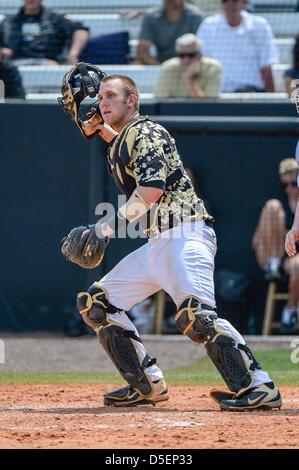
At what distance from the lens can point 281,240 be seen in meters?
10.7

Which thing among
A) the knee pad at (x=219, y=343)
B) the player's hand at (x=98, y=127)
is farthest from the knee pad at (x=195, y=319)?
the player's hand at (x=98, y=127)

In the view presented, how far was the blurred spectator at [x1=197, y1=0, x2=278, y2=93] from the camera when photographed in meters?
11.7

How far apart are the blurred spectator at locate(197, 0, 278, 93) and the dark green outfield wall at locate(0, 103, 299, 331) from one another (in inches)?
31.7

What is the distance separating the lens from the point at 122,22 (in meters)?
12.9

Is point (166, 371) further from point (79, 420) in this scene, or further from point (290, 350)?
point (79, 420)

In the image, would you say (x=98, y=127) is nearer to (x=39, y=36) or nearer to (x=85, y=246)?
(x=85, y=246)

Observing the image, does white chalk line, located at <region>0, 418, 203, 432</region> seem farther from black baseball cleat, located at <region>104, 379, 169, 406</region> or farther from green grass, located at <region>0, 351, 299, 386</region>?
green grass, located at <region>0, 351, 299, 386</region>

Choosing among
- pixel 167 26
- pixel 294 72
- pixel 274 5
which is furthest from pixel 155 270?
pixel 274 5

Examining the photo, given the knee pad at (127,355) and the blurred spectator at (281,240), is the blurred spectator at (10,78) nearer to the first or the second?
the blurred spectator at (281,240)

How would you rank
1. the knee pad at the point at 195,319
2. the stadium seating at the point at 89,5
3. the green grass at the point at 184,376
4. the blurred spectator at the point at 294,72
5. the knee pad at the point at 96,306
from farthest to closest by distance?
the stadium seating at the point at 89,5
the blurred spectator at the point at 294,72
the green grass at the point at 184,376
the knee pad at the point at 96,306
the knee pad at the point at 195,319

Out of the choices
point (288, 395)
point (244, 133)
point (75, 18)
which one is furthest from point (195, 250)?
point (75, 18)

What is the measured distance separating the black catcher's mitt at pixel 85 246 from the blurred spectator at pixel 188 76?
557 cm

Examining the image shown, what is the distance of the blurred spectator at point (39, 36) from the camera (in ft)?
39.5

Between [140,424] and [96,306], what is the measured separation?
87 cm
